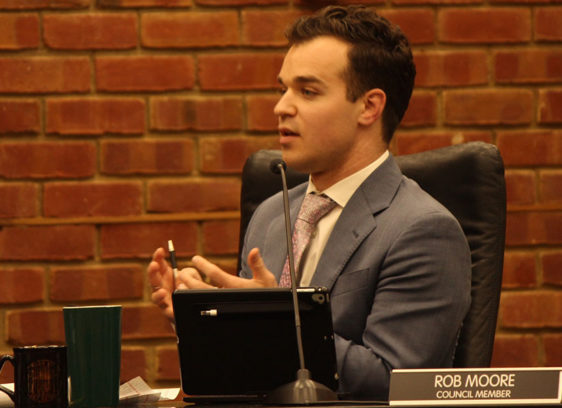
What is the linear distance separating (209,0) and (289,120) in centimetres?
73

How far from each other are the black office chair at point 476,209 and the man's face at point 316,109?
0.59 feet

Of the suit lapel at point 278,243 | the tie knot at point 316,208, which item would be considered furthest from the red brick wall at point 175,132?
the tie knot at point 316,208

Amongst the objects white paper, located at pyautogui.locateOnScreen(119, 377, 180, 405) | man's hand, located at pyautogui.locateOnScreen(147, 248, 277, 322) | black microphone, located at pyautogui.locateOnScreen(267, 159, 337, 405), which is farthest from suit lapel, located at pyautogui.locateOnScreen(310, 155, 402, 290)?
black microphone, located at pyautogui.locateOnScreen(267, 159, 337, 405)

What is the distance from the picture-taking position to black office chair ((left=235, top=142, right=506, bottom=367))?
1.71 meters

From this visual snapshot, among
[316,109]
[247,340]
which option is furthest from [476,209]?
[247,340]

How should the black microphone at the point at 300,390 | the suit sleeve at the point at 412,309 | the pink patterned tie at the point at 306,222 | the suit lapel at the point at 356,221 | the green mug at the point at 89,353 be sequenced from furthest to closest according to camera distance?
the pink patterned tie at the point at 306,222 < the suit lapel at the point at 356,221 < the suit sleeve at the point at 412,309 < the green mug at the point at 89,353 < the black microphone at the point at 300,390

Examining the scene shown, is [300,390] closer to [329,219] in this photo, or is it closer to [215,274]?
[215,274]

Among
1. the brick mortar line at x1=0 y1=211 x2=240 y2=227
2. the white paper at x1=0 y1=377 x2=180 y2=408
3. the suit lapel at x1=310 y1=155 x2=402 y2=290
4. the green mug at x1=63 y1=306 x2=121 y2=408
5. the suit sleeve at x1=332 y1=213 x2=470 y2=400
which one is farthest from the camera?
the brick mortar line at x1=0 y1=211 x2=240 y2=227

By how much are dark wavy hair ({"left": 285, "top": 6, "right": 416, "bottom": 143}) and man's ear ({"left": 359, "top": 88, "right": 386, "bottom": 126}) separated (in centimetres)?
1

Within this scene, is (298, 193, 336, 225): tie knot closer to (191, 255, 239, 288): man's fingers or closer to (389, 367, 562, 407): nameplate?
(191, 255, 239, 288): man's fingers

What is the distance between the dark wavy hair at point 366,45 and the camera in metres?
1.79

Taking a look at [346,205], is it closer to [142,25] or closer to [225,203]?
[225,203]

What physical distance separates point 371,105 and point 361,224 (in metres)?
0.29

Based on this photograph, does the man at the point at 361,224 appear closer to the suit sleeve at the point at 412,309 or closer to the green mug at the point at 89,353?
the suit sleeve at the point at 412,309
